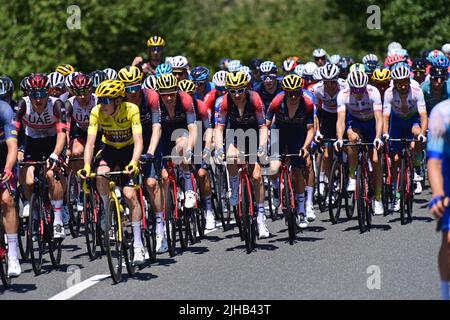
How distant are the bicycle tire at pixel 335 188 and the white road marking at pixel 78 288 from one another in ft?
14.1

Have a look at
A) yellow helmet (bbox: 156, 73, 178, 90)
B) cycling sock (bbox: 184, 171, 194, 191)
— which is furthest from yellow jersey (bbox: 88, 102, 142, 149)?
cycling sock (bbox: 184, 171, 194, 191)

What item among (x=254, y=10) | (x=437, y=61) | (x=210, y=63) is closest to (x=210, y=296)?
(x=437, y=61)

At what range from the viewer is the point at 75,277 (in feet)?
41.5

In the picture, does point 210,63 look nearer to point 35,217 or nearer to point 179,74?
point 179,74

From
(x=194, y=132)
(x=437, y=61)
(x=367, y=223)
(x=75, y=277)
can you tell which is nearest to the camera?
(x=75, y=277)

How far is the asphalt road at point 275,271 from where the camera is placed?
11.5 m

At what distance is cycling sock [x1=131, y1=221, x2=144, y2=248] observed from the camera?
12617mm

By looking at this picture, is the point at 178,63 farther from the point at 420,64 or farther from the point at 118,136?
the point at 118,136

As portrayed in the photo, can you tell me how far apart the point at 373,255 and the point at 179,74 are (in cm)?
611

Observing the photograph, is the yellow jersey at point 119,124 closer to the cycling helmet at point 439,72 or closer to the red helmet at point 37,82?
the red helmet at point 37,82

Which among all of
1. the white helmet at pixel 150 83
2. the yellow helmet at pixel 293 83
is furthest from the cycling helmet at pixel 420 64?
the white helmet at pixel 150 83

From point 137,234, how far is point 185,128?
2887 millimetres

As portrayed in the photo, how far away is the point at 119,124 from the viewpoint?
41.9 ft
